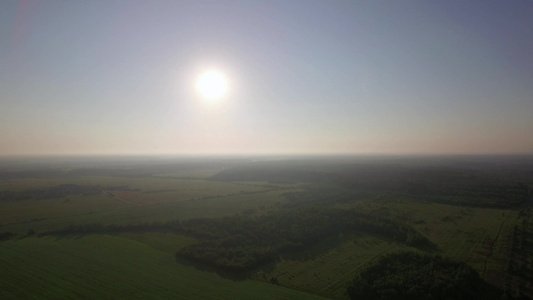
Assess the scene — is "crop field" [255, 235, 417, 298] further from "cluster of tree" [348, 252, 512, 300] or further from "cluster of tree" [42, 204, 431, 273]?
"cluster of tree" [42, 204, 431, 273]

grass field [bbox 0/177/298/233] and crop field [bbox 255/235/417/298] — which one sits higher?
grass field [bbox 0/177/298/233]

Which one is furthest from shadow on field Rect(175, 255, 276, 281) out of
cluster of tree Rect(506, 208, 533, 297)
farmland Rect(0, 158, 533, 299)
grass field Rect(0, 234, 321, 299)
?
cluster of tree Rect(506, 208, 533, 297)

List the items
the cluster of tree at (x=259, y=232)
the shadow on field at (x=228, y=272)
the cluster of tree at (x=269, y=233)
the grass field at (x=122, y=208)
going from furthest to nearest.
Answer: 1. the grass field at (x=122, y=208)
2. the cluster of tree at (x=259, y=232)
3. the cluster of tree at (x=269, y=233)
4. the shadow on field at (x=228, y=272)

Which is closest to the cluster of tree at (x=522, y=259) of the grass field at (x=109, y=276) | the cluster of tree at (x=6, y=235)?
the grass field at (x=109, y=276)

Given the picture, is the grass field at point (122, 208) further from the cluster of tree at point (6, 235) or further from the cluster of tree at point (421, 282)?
the cluster of tree at point (421, 282)

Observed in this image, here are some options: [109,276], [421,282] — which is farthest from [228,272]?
[421,282]

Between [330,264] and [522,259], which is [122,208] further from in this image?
[522,259]
